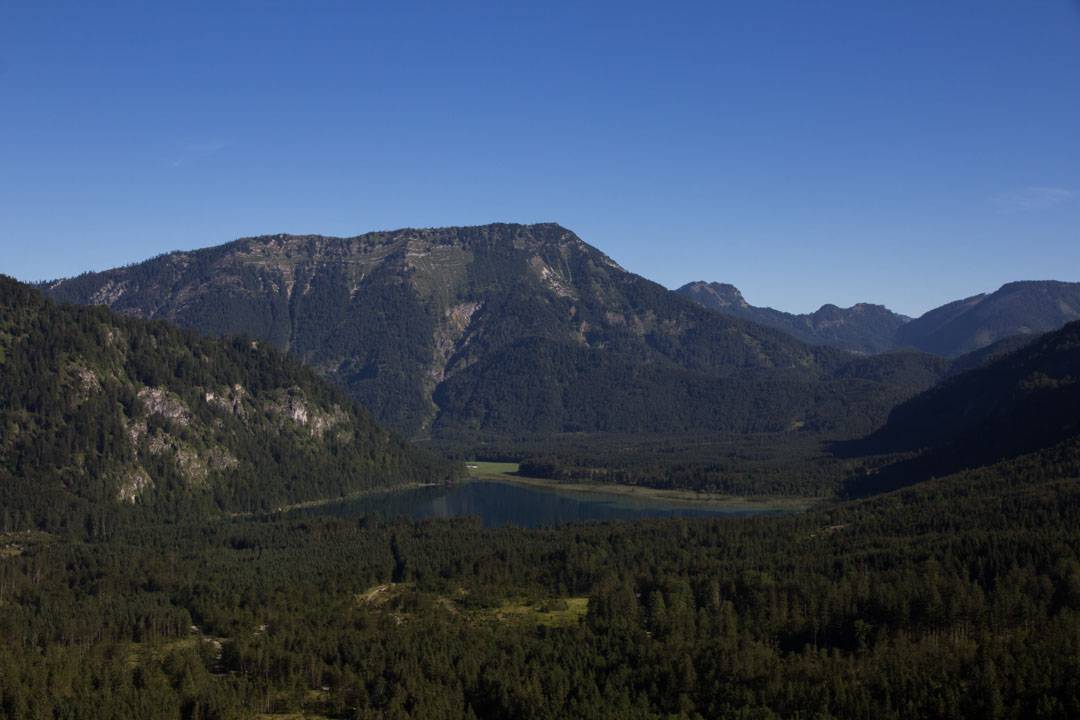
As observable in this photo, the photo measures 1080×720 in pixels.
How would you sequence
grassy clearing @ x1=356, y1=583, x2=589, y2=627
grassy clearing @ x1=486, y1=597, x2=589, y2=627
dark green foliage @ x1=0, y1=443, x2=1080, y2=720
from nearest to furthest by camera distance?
dark green foliage @ x1=0, y1=443, x2=1080, y2=720 < grassy clearing @ x1=486, y1=597, x2=589, y2=627 < grassy clearing @ x1=356, y1=583, x2=589, y2=627

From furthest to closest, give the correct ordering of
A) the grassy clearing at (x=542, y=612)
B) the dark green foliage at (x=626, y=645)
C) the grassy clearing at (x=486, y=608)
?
1. the grassy clearing at (x=486, y=608)
2. the grassy clearing at (x=542, y=612)
3. the dark green foliage at (x=626, y=645)

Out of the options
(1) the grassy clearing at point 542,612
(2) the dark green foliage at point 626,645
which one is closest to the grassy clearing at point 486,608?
(1) the grassy clearing at point 542,612

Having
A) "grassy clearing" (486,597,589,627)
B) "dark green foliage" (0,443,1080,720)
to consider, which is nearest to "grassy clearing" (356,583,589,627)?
"grassy clearing" (486,597,589,627)

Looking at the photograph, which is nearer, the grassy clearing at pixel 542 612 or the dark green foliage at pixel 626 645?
the dark green foliage at pixel 626 645

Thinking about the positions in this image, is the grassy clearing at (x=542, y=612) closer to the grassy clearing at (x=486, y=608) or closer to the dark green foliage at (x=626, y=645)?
the grassy clearing at (x=486, y=608)

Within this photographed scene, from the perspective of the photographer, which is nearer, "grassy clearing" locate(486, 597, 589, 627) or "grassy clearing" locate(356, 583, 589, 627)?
"grassy clearing" locate(486, 597, 589, 627)

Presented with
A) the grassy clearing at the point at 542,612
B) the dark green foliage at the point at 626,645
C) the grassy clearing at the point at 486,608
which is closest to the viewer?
the dark green foliage at the point at 626,645

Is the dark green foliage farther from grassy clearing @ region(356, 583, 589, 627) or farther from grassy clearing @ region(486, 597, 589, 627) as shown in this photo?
grassy clearing @ region(486, 597, 589, 627)

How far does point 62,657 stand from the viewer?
503ft

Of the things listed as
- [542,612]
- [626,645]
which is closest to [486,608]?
[542,612]

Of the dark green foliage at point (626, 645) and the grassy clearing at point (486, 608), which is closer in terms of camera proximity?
the dark green foliage at point (626, 645)

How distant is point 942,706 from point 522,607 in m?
85.0

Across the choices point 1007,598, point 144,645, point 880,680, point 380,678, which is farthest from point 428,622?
point 1007,598

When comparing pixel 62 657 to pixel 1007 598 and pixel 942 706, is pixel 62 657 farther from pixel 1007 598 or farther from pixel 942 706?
pixel 1007 598
